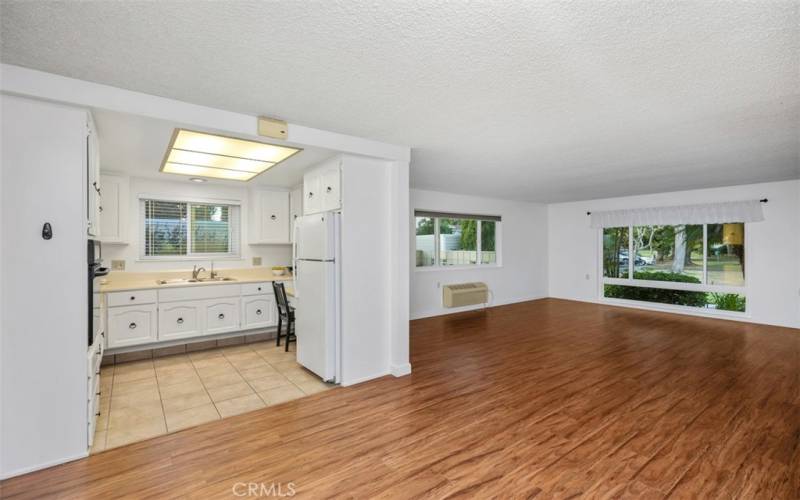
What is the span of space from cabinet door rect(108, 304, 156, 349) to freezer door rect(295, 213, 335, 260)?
196cm

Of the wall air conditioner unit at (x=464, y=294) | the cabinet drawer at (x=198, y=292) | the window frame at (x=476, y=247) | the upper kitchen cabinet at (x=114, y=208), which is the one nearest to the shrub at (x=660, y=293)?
the window frame at (x=476, y=247)

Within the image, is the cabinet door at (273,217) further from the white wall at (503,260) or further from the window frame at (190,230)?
the white wall at (503,260)

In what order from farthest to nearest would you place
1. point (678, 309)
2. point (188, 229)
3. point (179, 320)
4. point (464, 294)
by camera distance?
1. point (464, 294)
2. point (678, 309)
3. point (188, 229)
4. point (179, 320)

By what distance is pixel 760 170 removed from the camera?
15.6ft

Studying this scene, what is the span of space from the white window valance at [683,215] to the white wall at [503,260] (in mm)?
1357

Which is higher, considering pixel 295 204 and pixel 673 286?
pixel 295 204

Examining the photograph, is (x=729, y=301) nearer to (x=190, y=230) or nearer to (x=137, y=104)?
(x=137, y=104)

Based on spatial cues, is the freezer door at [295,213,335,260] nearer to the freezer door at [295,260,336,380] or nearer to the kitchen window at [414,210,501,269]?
the freezer door at [295,260,336,380]

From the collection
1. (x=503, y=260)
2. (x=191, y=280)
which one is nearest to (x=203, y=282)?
(x=191, y=280)

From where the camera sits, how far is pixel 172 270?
4816 millimetres

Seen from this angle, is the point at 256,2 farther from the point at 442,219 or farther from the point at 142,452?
the point at 442,219

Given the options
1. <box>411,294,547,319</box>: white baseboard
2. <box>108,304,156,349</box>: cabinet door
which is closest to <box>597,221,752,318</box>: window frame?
<box>411,294,547,319</box>: white baseboard

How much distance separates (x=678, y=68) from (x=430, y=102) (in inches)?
57.0

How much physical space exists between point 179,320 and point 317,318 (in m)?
2.05
